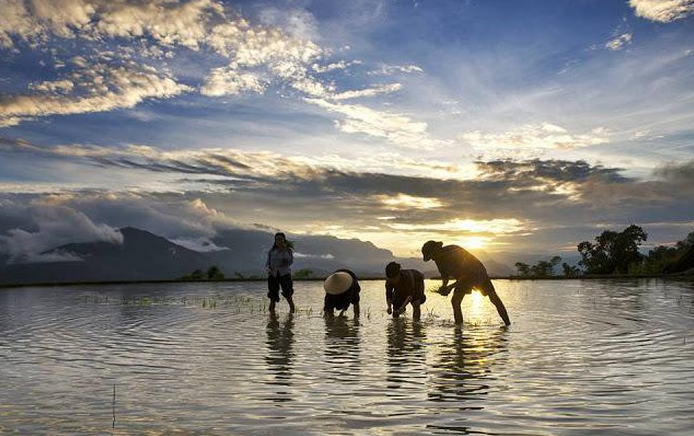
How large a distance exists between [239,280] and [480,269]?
48358 mm

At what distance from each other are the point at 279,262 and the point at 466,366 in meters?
12.0

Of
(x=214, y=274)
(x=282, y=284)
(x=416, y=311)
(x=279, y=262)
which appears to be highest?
(x=279, y=262)

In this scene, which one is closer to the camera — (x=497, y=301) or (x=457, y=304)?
(x=497, y=301)

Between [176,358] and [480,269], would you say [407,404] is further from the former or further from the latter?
[480,269]

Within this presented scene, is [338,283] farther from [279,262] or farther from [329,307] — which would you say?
[279,262]

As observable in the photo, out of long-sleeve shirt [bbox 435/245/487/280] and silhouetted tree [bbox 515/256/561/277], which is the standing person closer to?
long-sleeve shirt [bbox 435/245/487/280]

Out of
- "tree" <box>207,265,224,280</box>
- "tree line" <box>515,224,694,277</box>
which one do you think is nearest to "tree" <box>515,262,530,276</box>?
"tree line" <box>515,224,694,277</box>

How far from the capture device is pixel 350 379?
24.8 ft

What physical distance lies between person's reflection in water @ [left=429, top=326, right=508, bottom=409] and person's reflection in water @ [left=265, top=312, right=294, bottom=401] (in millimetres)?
1777

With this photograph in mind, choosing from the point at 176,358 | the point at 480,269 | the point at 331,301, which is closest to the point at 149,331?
the point at 176,358

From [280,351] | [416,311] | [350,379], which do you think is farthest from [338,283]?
[350,379]

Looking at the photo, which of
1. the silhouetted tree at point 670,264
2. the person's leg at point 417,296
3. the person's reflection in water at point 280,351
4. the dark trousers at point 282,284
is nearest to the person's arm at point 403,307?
the person's leg at point 417,296

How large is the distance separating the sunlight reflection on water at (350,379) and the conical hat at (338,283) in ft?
10.6

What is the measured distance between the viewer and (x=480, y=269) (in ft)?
51.2
